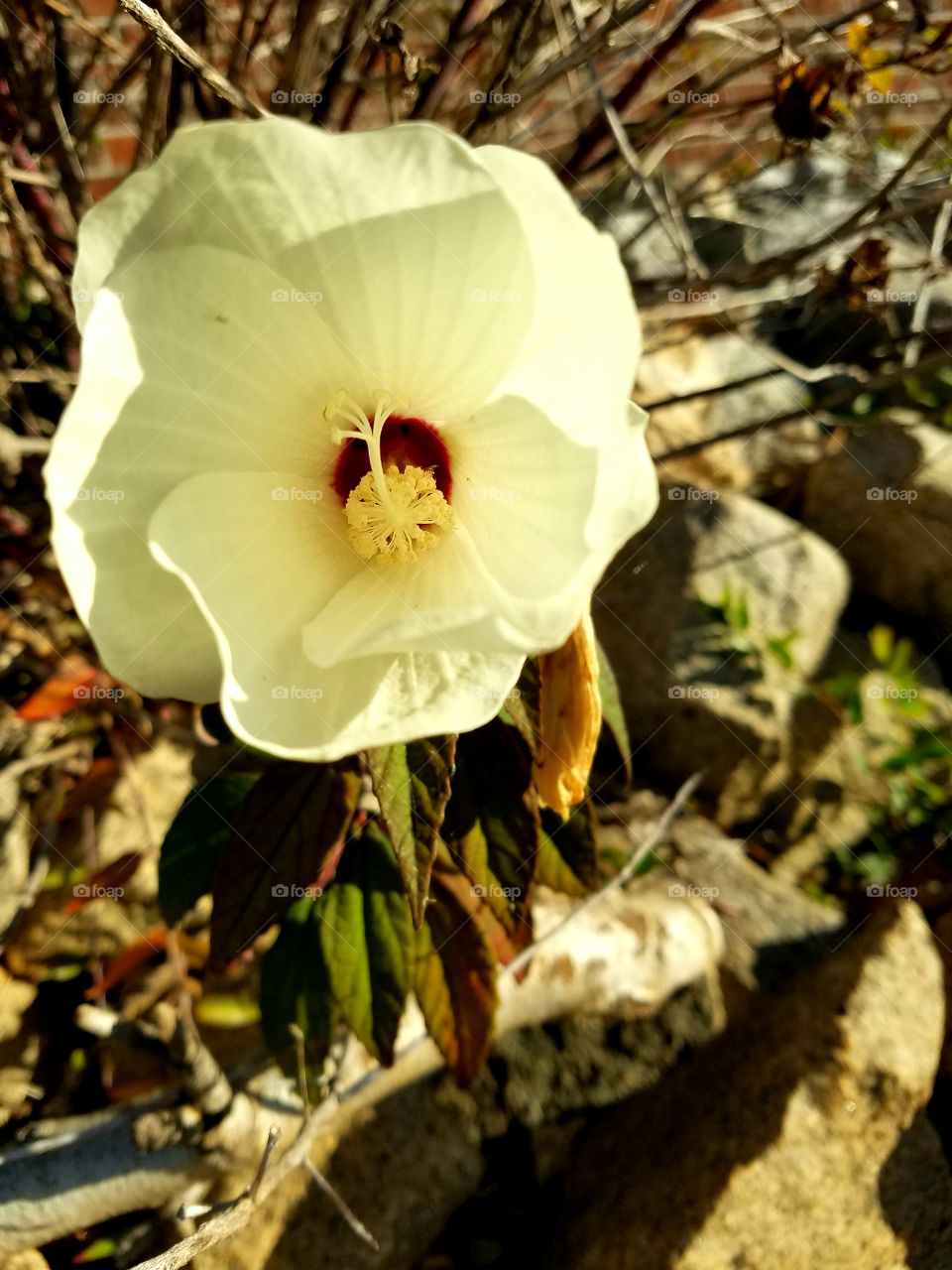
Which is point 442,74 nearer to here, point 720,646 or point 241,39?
point 241,39

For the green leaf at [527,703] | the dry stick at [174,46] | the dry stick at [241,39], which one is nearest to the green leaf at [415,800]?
the green leaf at [527,703]

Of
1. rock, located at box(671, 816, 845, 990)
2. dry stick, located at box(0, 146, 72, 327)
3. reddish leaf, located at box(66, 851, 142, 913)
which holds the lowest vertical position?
rock, located at box(671, 816, 845, 990)

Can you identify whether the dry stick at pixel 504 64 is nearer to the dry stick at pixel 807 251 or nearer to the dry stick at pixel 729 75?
the dry stick at pixel 729 75

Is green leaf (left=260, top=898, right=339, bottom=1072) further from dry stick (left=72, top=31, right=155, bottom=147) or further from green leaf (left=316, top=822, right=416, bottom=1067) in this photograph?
dry stick (left=72, top=31, right=155, bottom=147)

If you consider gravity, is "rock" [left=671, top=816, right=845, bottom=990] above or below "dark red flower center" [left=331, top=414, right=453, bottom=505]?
below

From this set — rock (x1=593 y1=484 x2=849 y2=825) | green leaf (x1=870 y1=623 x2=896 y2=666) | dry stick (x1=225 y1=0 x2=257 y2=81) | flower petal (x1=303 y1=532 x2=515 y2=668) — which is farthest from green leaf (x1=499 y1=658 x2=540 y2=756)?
green leaf (x1=870 y1=623 x2=896 y2=666)

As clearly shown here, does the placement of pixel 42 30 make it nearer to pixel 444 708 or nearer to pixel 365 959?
pixel 444 708
